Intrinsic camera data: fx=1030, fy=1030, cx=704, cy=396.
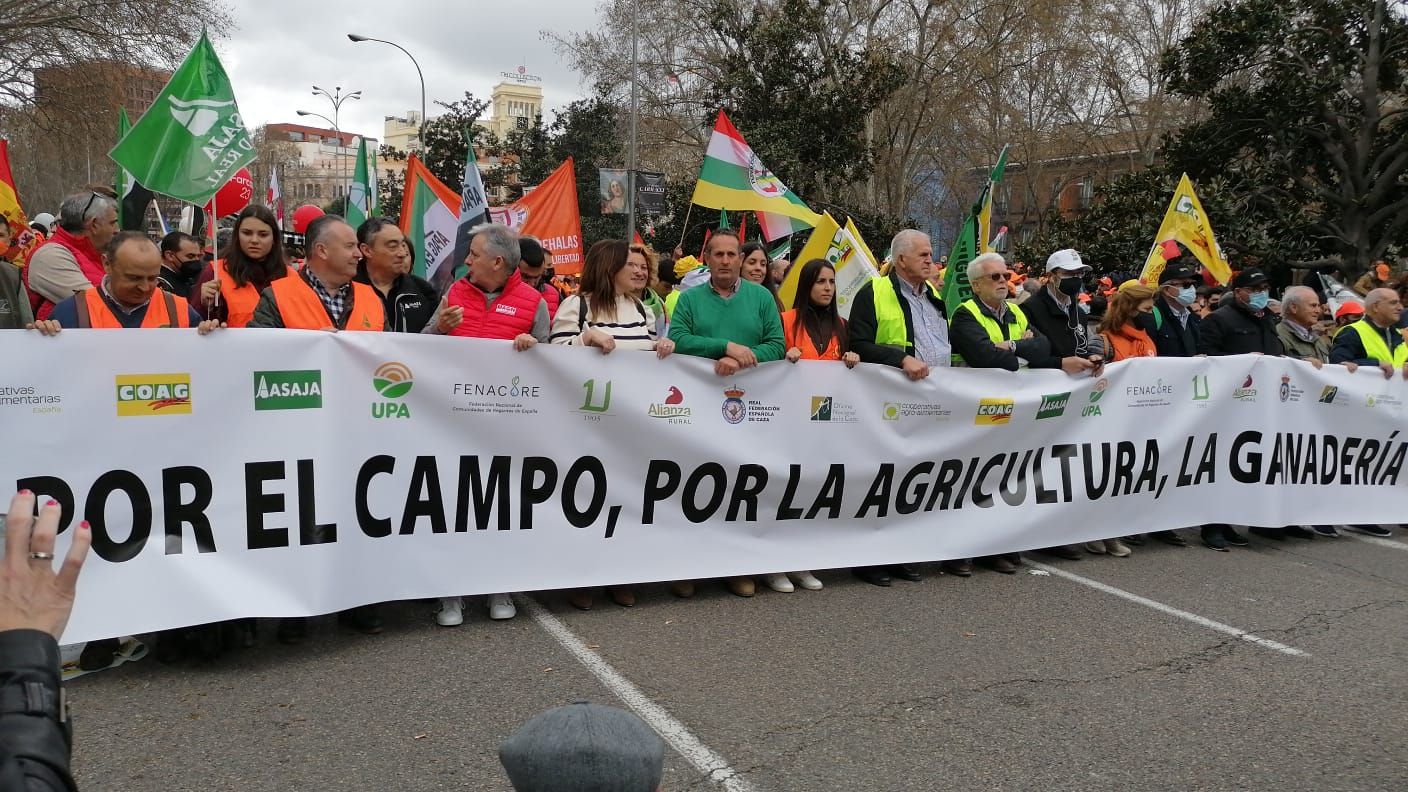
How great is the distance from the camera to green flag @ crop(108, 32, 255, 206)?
4438 mm

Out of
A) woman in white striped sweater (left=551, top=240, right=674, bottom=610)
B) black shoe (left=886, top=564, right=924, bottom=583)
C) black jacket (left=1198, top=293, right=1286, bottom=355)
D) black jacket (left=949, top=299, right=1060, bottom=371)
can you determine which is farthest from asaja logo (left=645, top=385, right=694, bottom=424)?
black jacket (left=1198, top=293, right=1286, bottom=355)

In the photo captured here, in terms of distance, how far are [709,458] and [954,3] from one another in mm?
29354

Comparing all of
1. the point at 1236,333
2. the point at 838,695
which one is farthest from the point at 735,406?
the point at 1236,333

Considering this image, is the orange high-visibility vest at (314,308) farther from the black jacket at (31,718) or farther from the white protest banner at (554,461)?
the black jacket at (31,718)

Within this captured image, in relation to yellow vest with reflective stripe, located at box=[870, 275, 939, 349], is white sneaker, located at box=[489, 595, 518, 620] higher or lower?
lower

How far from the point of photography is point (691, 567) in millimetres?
5230

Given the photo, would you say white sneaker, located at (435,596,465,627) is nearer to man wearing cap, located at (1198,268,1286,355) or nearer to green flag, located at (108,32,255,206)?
green flag, located at (108,32,255,206)

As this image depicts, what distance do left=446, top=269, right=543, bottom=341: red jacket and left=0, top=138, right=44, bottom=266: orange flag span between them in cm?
422

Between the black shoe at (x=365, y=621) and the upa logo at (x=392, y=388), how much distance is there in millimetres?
861

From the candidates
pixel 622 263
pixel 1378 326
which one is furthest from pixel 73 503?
pixel 1378 326

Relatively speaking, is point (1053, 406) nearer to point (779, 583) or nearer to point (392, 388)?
point (779, 583)

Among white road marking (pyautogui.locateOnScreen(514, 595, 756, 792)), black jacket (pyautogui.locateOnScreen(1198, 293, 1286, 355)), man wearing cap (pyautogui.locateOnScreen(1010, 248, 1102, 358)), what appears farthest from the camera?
black jacket (pyautogui.locateOnScreen(1198, 293, 1286, 355))

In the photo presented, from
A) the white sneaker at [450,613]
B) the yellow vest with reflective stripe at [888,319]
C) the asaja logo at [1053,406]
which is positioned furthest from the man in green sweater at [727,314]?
the asaja logo at [1053,406]

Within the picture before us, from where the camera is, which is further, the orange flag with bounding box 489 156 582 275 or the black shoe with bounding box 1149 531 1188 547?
the orange flag with bounding box 489 156 582 275
